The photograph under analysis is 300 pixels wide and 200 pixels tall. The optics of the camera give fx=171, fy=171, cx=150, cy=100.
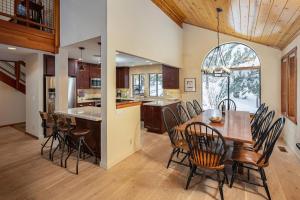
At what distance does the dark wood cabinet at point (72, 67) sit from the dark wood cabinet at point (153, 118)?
8.74 ft

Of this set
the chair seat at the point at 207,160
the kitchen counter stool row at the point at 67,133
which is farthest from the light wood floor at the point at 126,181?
the chair seat at the point at 207,160

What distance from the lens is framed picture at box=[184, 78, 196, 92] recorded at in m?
6.48

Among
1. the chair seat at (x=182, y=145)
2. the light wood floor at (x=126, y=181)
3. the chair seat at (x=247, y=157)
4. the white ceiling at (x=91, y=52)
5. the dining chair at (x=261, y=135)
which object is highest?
the white ceiling at (x=91, y=52)

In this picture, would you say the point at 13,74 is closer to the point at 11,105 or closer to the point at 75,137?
the point at 11,105

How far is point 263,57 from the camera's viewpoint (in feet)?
17.4

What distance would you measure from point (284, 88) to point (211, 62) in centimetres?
234

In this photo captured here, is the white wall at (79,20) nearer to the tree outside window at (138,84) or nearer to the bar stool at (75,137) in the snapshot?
the bar stool at (75,137)

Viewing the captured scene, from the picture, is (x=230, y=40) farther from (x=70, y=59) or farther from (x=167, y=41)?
(x=70, y=59)

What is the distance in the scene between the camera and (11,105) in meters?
6.55

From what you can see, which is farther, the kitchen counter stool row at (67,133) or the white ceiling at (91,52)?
the white ceiling at (91,52)

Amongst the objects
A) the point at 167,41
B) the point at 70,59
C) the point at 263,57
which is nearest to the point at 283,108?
the point at 263,57

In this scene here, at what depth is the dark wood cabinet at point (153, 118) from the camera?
5.31 meters

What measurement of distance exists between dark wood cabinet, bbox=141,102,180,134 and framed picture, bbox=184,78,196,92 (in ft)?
4.38

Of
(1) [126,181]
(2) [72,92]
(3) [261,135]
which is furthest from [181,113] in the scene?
(2) [72,92]
